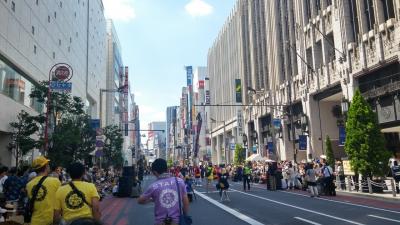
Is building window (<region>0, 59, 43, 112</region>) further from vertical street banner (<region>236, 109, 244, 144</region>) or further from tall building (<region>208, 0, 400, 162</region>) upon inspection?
vertical street banner (<region>236, 109, 244, 144</region>)

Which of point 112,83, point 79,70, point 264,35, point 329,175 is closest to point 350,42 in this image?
point 329,175

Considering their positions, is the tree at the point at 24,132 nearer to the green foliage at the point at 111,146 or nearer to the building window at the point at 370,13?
the green foliage at the point at 111,146

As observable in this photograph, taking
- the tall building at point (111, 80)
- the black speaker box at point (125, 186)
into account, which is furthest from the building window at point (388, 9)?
the tall building at point (111, 80)

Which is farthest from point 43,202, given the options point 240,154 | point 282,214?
point 240,154

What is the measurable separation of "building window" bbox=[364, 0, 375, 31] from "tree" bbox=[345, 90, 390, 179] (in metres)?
8.50

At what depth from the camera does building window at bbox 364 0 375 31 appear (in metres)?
29.2

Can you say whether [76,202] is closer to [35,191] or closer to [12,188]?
[35,191]

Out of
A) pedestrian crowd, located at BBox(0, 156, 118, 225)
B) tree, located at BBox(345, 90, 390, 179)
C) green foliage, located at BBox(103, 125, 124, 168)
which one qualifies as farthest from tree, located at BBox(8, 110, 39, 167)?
green foliage, located at BBox(103, 125, 124, 168)

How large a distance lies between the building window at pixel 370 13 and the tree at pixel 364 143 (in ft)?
27.9

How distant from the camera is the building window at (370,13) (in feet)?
96.0

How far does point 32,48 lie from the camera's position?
1245 inches

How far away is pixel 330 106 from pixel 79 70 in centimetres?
3398

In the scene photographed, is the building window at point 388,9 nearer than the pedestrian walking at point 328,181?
No

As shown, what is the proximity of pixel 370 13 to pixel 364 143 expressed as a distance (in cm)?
1190
